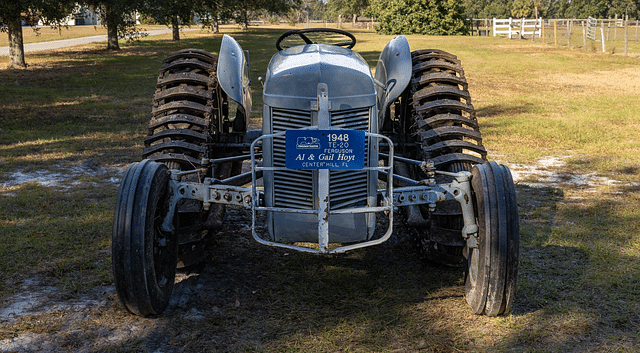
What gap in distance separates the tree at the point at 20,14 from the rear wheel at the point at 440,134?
50.5 feet

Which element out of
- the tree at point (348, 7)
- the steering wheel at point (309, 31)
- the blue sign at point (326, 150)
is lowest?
the blue sign at point (326, 150)

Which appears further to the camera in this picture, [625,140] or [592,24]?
[592,24]

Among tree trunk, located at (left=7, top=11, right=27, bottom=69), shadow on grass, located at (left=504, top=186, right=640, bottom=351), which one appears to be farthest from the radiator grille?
tree trunk, located at (left=7, top=11, right=27, bottom=69)

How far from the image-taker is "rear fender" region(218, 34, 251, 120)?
516 centimetres

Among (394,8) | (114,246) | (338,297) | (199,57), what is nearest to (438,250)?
(338,297)

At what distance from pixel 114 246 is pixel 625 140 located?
8.81m

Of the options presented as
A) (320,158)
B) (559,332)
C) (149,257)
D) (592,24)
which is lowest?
(559,332)

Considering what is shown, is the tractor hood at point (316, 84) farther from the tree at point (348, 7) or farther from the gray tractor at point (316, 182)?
the tree at point (348, 7)

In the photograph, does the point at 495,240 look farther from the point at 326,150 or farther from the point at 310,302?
the point at 310,302

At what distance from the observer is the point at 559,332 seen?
3.91 meters

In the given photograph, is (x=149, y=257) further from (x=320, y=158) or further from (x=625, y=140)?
(x=625, y=140)

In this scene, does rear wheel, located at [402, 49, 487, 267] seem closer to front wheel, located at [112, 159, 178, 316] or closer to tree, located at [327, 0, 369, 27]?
front wheel, located at [112, 159, 178, 316]

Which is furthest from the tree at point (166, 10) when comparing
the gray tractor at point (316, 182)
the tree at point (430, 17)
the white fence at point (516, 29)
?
the white fence at point (516, 29)

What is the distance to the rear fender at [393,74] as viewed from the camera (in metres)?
5.38
